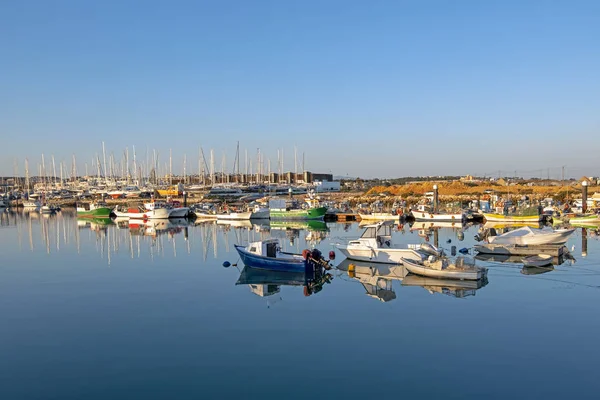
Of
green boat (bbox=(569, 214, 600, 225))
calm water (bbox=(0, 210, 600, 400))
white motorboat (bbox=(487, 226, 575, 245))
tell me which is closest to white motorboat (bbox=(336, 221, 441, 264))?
calm water (bbox=(0, 210, 600, 400))

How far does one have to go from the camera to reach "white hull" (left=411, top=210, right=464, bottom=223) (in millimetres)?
55062

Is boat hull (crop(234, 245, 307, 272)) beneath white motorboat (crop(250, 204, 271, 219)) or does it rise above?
above

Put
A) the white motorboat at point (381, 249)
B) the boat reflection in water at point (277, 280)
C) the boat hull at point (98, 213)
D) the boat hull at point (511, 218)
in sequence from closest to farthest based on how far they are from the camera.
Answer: the boat reflection in water at point (277, 280) → the white motorboat at point (381, 249) → the boat hull at point (511, 218) → the boat hull at point (98, 213)

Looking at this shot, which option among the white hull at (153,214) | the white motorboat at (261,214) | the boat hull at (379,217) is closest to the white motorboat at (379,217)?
the boat hull at (379,217)

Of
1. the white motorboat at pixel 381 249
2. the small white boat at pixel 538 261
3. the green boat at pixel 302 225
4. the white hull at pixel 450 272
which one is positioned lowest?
the green boat at pixel 302 225

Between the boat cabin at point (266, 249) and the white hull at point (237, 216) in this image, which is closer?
the boat cabin at point (266, 249)

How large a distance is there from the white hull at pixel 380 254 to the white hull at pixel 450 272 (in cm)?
166

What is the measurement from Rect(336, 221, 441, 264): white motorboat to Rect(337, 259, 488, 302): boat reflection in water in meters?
0.38

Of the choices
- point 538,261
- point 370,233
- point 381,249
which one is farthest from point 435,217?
point 381,249

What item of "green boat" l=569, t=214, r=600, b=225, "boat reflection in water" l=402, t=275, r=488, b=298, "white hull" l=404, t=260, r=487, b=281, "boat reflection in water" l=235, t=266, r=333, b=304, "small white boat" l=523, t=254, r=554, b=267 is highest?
"white hull" l=404, t=260, r=487, b=281

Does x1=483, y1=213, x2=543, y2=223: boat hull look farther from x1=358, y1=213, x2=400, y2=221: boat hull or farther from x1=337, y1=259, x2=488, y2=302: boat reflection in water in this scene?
x1=337, y1=259, x2=488, y2=302: boat reflection in water

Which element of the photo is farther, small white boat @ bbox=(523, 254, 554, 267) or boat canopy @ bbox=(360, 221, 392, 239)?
boat canopy @ bbox=(360, 221, 392, 239)

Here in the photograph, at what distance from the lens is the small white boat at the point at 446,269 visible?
22.4 metres

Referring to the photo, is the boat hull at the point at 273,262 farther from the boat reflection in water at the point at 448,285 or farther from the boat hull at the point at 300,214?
the boat hull at the point at 300,214
